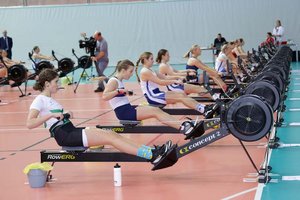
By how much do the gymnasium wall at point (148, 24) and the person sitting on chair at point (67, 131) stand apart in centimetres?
2210

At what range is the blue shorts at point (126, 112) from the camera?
788cm

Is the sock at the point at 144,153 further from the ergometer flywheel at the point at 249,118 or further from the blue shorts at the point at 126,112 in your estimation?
the blue shorts at the point at 126,112

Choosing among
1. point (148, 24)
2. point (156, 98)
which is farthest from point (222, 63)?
point (148, 24)

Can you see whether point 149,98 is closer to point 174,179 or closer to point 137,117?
point 137,117

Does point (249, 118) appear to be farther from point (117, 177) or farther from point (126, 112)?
point (126, 112)

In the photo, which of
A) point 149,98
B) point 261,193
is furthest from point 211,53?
point 261,193

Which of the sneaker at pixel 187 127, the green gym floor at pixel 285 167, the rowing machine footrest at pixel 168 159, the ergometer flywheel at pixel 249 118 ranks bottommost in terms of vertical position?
the green gym floor at pixel 285 167

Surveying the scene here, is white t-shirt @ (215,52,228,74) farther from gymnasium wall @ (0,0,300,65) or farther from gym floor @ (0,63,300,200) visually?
gymnasium wall @ (0,0,300,65)

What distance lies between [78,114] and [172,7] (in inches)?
661

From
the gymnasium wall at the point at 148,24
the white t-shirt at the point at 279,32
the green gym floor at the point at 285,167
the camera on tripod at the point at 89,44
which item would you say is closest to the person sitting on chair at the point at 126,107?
the green gym floor at the point at 285,167

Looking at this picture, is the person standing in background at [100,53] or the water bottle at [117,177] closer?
the water bottle at [117,177]

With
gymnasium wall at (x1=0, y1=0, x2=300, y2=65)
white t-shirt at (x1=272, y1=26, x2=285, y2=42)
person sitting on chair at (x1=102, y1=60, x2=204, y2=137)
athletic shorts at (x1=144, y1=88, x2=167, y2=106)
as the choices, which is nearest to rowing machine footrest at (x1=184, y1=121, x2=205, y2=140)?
person sitting on chair at (x1=102, y1=60, x2=204, y2=137)

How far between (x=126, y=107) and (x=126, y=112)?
0.07 m

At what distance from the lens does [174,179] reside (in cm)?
629
